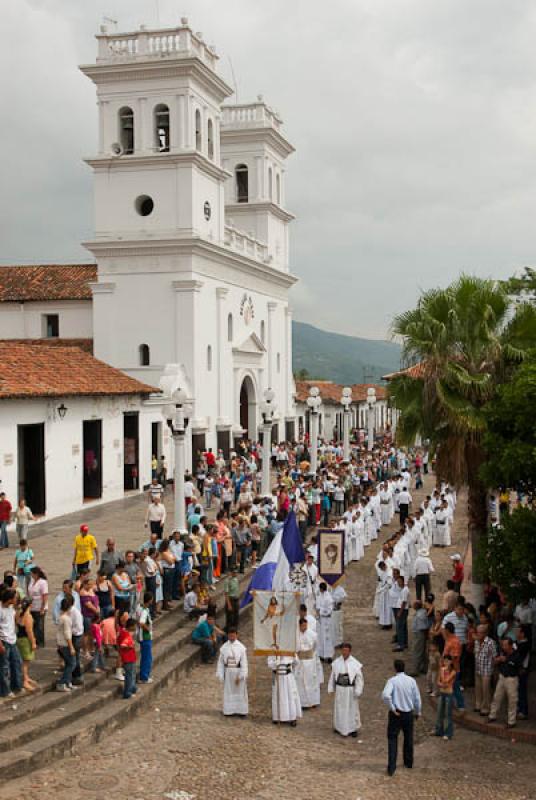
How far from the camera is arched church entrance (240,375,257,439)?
4759cm

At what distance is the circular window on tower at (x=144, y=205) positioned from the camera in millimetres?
39156

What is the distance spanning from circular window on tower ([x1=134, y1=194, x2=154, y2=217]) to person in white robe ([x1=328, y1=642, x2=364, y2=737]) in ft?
95.8

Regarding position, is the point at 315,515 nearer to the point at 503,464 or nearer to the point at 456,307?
the point at 456,307

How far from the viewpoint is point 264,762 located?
1181 centimetres

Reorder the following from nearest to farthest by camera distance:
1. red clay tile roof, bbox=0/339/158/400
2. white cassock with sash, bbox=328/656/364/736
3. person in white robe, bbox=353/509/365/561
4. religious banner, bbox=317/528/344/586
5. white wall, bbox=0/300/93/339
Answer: white cassock with sash, bbox=328/656/364/736
religious banner, bbox=317/528/344/586
person in white robe, bbox=353/509/365/561
red clay tile roof, bbox=0/339/158/400
white wall, bbox=0/300/93/339

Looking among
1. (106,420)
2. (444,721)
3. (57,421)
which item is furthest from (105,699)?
(106,420)

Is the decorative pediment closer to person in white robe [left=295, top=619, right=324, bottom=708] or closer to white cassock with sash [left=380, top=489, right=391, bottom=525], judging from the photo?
white cassock with sash [left=380, top=489, right=391, bottom=525]

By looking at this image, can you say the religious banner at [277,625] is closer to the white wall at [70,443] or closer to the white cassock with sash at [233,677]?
the white cassock with sash at [233,677]

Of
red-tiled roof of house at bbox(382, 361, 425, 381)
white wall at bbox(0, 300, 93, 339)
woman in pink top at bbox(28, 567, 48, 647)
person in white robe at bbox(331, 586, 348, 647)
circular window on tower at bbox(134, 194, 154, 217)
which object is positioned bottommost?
person in white robe at bbox(331, 586, 348, 647)

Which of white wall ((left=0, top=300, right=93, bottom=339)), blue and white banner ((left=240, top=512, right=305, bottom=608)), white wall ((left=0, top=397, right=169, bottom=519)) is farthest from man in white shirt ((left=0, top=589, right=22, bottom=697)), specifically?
white wall ((left=0, top=300, right=93, bottom=339))

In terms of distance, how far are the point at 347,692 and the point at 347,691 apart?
2cm

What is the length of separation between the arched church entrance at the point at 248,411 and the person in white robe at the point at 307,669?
33367 millimetres

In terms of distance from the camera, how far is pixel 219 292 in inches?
1630

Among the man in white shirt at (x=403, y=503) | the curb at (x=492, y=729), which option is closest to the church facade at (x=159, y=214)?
the man in white shirt at (x=403, y=503)
